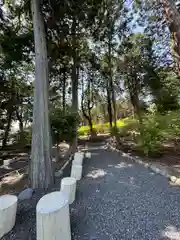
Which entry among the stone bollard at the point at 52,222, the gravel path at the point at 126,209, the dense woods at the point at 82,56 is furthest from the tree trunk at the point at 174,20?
the stone bollard at the point at 52,222

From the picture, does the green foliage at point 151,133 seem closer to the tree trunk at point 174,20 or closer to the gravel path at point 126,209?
the gravel path at point 126,209

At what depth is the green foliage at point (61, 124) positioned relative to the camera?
8.44 m

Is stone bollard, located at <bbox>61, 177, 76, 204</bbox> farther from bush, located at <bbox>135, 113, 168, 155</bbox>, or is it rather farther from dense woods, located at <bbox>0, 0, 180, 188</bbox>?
bush, located at <bbox>135, 113, 168, 155</bbox>

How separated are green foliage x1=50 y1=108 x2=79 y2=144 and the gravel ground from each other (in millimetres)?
3594

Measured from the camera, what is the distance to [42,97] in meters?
5.69

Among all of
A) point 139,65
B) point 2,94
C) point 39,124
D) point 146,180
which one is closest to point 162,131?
point 146,180

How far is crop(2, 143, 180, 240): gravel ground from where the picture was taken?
253cm

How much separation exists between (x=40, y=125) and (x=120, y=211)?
10.8 ft

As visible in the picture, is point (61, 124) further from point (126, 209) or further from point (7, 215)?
point (7, 215)

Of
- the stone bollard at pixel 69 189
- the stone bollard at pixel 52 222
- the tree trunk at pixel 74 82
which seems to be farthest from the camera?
the tree trunk at pixel 74 82

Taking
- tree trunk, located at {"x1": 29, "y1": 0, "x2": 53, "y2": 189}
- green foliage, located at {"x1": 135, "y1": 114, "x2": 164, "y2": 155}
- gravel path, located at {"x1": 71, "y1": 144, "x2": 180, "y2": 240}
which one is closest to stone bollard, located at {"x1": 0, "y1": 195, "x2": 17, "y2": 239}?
gravel path, located at {"x1": 71, "y1": 144, "x2": 180, "y2": 240}

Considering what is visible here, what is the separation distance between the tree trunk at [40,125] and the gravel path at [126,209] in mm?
1084

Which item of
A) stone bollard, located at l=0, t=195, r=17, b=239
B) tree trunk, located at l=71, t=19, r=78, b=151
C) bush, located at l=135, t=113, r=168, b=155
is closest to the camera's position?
stone bollard, located at l=0, t=195, r=17, b=239

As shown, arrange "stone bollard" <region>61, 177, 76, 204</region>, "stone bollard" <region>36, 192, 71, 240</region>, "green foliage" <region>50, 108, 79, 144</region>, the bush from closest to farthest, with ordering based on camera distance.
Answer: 1. "stone bollard" <region>36, 192, 71, 240</region>
2. "stone bollard" <region>61, 177, 76, 204</region>
3. the bush
4. "green foliage" <region>50, 108, 79, 144</region>
